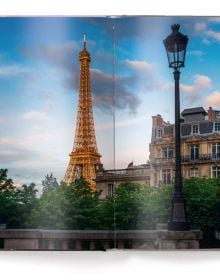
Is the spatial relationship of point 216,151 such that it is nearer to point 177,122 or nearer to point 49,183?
point 177,122

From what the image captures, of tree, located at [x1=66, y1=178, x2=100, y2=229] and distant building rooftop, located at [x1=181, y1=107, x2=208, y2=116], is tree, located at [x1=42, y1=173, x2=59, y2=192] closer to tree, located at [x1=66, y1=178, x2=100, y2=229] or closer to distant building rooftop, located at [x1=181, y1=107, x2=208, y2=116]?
tree, located at [x1=66, y1=178, x2=100, y2=229]

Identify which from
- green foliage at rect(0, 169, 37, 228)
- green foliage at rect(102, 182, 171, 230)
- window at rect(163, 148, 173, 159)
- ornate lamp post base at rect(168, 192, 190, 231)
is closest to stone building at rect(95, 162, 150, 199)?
green foliage at rect(102, 182, 171, 230)

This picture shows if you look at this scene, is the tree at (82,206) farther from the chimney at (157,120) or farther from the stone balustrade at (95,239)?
the chimney at (157,120)

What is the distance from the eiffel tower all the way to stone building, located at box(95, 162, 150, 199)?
8 centimetres

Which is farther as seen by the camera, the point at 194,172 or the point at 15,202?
the point at 15,202

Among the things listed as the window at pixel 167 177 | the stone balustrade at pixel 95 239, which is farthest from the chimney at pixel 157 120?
the stone balustrade at pixel 95 239

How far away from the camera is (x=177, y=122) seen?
412cm

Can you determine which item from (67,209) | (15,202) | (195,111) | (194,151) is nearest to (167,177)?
(194,151)

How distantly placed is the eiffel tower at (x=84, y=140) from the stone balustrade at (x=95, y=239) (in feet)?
1.23

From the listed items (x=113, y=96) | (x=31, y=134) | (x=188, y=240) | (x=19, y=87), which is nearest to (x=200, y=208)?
(x=188, y=240)

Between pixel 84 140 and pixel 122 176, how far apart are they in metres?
0.39

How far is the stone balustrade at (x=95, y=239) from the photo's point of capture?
4.06 m

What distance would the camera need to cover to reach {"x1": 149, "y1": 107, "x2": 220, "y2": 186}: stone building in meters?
4.07
